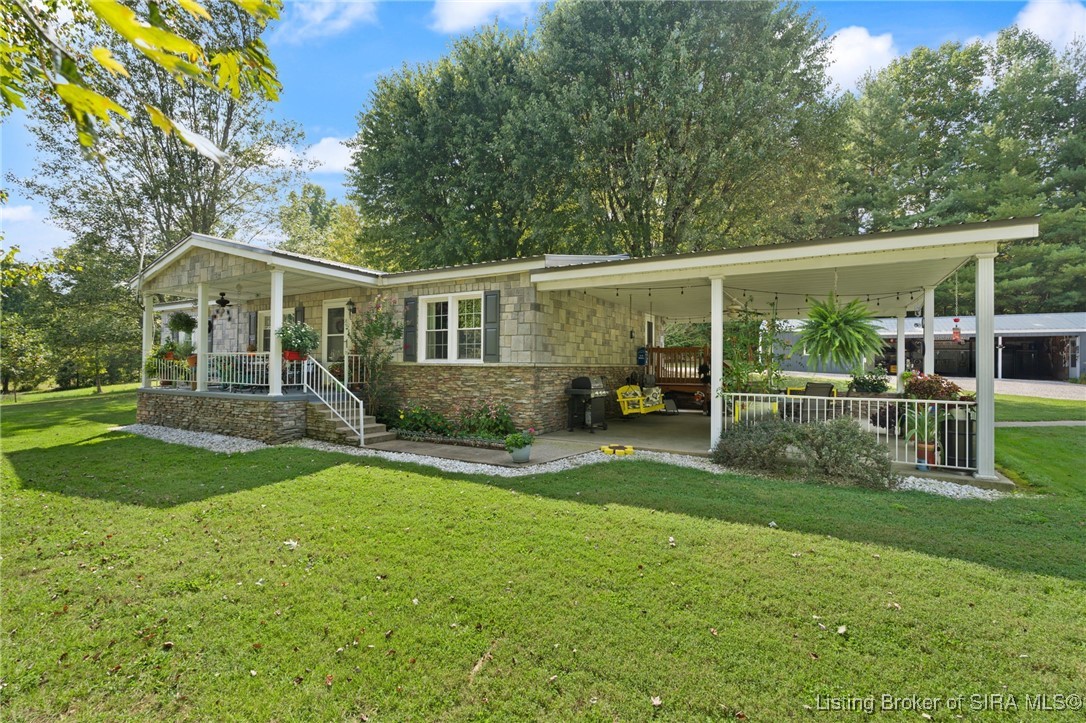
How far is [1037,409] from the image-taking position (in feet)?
42.9

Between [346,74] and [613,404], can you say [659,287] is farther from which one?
[346,74]

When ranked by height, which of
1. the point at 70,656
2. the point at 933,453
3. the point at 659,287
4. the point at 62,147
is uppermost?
the point at 62,147

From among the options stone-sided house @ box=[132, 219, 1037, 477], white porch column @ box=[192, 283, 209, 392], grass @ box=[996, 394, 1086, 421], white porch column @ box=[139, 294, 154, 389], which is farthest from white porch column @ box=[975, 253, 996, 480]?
white porch column @ box=[139, 294, 154, 389]

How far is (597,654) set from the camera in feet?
9.09

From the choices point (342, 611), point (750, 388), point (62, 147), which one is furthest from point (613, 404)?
point (62, 147)

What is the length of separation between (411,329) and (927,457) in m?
9.36

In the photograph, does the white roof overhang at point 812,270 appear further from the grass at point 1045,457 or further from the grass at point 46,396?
the grass at point 46,396

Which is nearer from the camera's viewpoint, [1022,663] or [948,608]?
[1022,663]

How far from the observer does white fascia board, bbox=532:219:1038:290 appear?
6.15 metres

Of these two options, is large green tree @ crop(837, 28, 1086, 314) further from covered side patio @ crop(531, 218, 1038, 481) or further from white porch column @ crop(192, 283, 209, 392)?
white porch column @ crop(192, 283, 209, 392)

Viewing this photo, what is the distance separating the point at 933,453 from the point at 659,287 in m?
5.18

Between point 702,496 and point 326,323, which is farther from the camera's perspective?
point 326,323

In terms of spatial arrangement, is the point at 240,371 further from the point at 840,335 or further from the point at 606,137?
the point at 606,137

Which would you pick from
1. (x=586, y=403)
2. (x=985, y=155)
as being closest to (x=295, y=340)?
(x=586, y=403)
